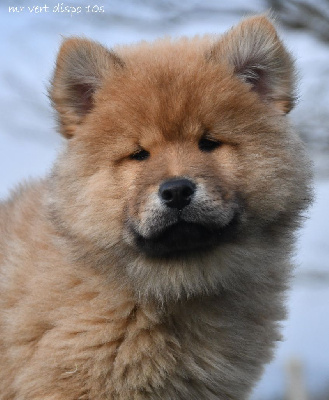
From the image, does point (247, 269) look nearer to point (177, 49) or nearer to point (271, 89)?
point (271, 89)

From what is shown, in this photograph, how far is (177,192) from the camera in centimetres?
351

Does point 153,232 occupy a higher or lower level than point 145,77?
lower

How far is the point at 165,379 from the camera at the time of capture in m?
3.78

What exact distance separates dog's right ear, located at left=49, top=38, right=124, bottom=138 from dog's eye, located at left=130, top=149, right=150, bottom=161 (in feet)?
1.60

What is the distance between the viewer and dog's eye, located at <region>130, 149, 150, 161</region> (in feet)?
12.7

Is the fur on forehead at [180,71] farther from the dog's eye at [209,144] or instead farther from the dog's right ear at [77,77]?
the dog's eye at [209,144]

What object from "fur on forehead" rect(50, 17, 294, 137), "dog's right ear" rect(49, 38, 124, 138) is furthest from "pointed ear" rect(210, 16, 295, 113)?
"dog's right ear" rect(49, 38, 124, 138)

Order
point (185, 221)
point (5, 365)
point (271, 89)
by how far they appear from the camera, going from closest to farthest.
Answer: point (185, 221) < point (5, 365) < point (271, 89)

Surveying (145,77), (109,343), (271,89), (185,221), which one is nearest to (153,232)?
(185,221)

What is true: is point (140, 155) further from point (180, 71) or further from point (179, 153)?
point (180, 71)

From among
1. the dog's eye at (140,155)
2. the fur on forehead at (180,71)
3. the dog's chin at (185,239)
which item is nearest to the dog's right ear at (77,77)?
the fur on forehead at (180,71)

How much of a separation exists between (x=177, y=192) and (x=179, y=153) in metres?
0.31

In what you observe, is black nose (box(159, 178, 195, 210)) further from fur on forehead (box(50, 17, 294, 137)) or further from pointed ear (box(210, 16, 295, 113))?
pointed ear (box(210, 16, 295, 113))

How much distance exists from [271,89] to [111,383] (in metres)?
1.87
